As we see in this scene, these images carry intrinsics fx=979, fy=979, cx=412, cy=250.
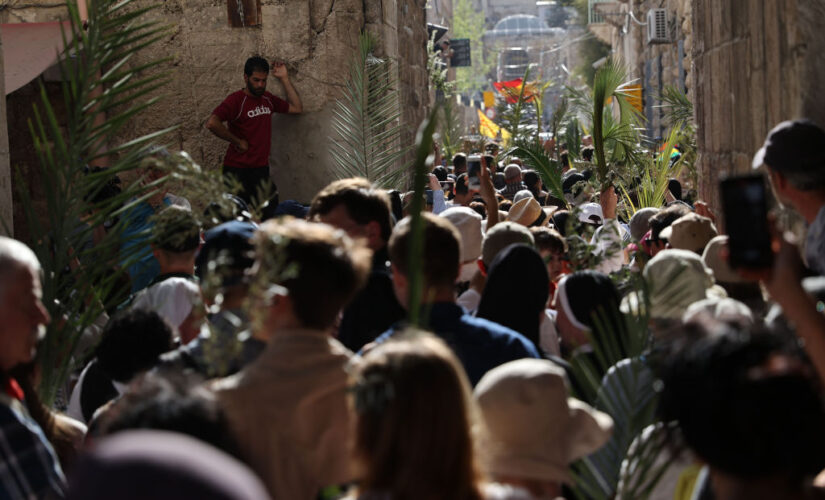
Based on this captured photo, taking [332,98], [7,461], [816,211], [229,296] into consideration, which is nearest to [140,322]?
[229,296]

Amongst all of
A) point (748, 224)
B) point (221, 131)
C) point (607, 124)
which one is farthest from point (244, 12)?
point (748, 224)

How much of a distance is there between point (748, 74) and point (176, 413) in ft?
13.2

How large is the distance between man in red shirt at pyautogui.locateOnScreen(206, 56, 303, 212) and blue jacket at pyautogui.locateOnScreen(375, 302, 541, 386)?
14.0 feet

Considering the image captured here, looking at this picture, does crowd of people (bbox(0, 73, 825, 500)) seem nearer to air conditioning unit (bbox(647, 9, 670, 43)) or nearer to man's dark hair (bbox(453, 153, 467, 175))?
man's dark hair (bbox(453, 153, 467, 175))

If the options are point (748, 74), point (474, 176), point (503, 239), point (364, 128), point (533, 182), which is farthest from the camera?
point (533, 182)

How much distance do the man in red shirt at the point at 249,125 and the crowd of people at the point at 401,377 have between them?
345 centimetres

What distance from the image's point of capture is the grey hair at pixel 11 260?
2248 millimetres

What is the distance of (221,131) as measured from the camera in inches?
272

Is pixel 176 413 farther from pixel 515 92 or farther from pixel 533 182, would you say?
pixel 515 92

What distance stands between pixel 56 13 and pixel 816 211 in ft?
21.6

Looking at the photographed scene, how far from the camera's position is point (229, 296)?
9.53 feet

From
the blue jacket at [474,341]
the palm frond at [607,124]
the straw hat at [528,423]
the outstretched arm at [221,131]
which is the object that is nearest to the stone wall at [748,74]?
the palm frond at [607,124]

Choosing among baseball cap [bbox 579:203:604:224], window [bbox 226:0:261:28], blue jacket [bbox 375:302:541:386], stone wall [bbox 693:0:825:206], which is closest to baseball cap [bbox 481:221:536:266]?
stone wall [bbox 693:0:825:206]

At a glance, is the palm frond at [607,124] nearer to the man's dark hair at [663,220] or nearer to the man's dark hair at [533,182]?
the man's dark hair at [533,182]
